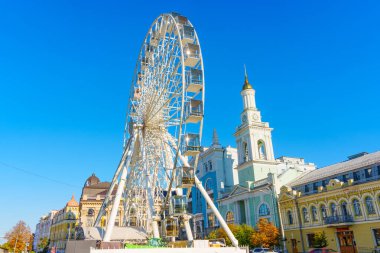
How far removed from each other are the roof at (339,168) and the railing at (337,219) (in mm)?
6135

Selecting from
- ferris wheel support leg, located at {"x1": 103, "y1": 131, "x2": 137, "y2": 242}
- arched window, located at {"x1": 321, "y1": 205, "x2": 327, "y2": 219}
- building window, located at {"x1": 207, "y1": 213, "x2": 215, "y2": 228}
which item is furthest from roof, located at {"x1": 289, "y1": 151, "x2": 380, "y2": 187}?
ferris wheel support leg, located at {"x1": 103, "y1": 131, "x2": 137, "y2": 242}

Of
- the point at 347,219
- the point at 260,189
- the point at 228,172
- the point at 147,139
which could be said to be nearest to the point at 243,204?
the point at 260,189

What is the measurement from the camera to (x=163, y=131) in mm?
36938

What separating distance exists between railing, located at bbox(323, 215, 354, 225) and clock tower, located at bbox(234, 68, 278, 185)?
16694mm

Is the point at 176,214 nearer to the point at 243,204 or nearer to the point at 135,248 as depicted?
the point at 135,248

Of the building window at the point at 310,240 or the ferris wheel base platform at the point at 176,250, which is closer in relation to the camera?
the ferris wheel base platform at the point at 176,250

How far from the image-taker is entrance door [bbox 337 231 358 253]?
41.3m

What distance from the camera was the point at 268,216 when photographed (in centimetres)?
5334

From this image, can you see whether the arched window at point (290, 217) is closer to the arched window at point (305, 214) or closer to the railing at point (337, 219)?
the arched window at point (305, 214)

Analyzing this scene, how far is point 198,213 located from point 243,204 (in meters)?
14.7

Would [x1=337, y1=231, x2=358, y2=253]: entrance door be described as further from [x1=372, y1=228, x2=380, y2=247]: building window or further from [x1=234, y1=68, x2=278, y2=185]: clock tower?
[x1=234, y1=68, x2=278, y2=185]: clock tower

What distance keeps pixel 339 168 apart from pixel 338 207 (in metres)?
6.74

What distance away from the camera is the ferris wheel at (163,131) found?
102ft

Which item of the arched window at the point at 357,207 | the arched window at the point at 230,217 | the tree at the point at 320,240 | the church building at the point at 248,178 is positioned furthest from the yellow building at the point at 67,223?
the arched window at the point at 357,207
